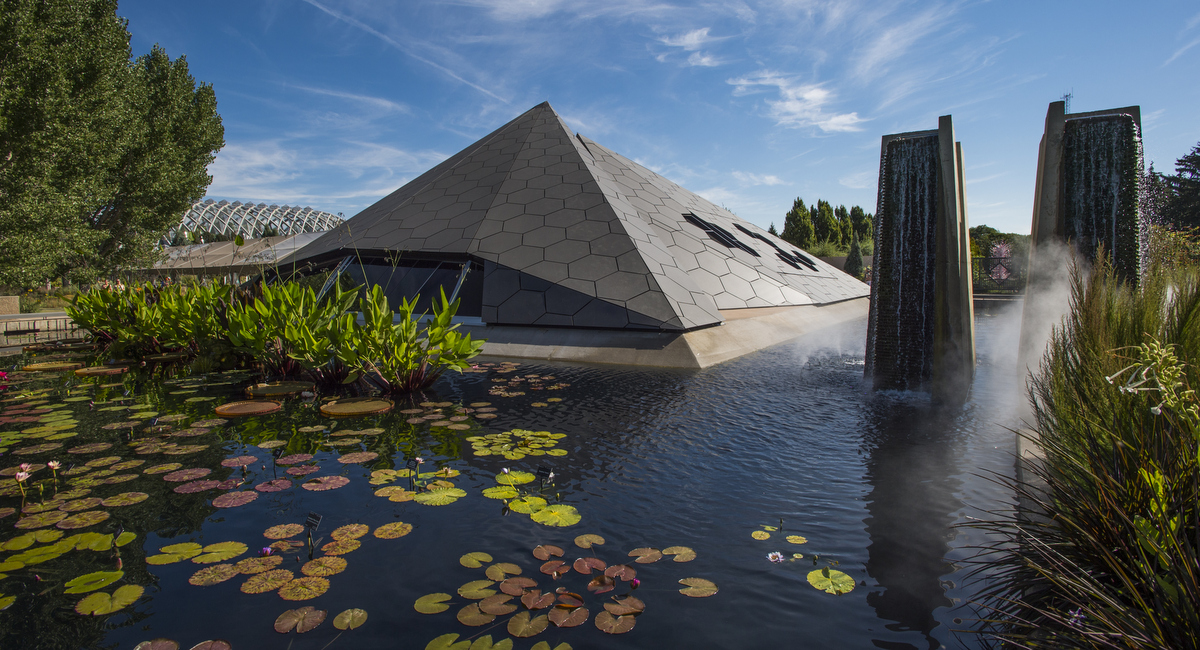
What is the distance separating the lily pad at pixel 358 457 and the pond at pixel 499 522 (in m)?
0.02

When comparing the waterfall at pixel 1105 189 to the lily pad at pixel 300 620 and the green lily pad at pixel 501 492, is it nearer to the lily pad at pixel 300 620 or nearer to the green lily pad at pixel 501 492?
the green lily pad at pixel 501 492

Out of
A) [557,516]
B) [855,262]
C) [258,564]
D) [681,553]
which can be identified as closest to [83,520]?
[258,564]

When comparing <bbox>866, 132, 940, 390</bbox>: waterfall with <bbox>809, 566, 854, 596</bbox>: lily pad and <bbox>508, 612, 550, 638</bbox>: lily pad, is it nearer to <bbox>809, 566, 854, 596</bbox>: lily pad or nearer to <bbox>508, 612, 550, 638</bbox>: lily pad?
<bbox>809, 566, 854, 596</bbox>: lily pad

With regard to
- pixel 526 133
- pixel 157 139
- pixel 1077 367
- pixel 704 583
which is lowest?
Result: pixel 704 583

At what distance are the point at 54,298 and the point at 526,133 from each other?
58.1ft

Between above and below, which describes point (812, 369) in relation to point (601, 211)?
below

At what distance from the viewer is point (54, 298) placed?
19625 mm

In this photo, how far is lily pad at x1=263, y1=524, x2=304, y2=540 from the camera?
116 inches

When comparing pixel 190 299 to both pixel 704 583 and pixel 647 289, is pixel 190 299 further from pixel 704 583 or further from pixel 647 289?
pixel 704 583

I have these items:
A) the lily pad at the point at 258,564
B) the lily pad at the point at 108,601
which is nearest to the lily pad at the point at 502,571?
the lily pad at the point at 258,564

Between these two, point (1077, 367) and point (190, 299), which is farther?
point (190, 299)

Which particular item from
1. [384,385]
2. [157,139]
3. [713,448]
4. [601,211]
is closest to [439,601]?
[713,448]

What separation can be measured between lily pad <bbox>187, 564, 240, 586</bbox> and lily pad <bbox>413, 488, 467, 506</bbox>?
1.02m

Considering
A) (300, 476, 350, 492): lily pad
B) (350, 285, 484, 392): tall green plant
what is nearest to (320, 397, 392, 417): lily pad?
(350, 285, 484, 392): tall green plant
